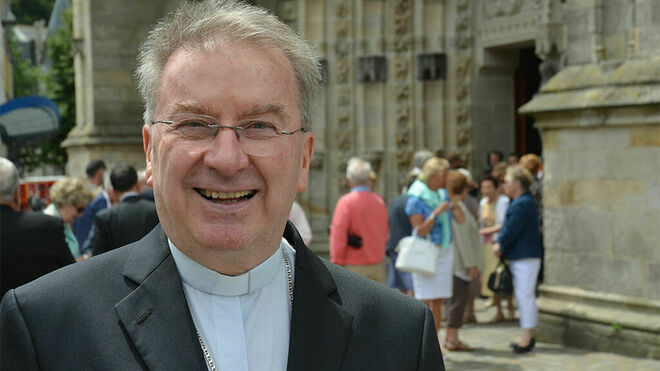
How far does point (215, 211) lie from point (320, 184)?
13.1 metres

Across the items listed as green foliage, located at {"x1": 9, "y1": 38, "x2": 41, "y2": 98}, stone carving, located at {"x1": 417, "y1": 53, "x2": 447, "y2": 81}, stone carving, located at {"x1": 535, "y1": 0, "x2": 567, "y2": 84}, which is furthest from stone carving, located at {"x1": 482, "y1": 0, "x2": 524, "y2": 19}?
green foliage, located at {"x1": 9, "y1": 38, "x2": 41, "y2": 98}

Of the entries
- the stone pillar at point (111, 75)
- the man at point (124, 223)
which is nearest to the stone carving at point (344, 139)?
the stone pillar at point (111, 75)

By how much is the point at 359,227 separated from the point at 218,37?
728cm

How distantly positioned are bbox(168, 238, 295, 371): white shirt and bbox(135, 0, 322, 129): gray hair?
0.31 metres

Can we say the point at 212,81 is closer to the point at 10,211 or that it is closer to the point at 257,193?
the point at 257,193

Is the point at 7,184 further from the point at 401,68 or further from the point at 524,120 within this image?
Answer: the point at 524,120

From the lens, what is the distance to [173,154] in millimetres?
1902

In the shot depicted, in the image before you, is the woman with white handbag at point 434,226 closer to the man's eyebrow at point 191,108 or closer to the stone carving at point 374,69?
the stone carving at point 374,69

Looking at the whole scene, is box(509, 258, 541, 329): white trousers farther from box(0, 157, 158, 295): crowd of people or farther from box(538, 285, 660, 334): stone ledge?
box(0, 157, 158, 295): crowd of people

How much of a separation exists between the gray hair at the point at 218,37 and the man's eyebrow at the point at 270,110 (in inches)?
3.3

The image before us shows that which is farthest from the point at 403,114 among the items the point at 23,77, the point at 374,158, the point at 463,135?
the point at 23,77

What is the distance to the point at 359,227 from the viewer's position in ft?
30.1

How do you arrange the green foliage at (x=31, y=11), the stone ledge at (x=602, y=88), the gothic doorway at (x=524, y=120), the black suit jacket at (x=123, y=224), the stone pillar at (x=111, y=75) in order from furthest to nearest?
1. the green foliage at (x=31, y=11)
2. the stone pillar at (x=111, y=75)
3. the gothic doorway at (x=524, y=120)
4. the stone ledge at (x=602, y=88)
5. the black suit jacket at (x=123, y=224)

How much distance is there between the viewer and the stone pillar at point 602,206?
842cm
